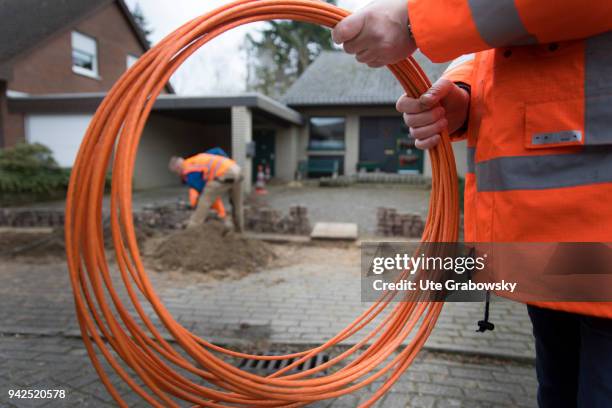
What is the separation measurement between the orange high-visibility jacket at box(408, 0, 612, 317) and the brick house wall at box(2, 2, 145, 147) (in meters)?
14.5

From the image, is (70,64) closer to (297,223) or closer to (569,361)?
(297,223)

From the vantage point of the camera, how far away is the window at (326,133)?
19219mm

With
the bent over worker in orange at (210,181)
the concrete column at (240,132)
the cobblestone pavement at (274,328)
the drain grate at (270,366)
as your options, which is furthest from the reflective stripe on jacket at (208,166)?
the concrete column at (240,132)

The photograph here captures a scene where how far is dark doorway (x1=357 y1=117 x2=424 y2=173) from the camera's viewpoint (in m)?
18.5

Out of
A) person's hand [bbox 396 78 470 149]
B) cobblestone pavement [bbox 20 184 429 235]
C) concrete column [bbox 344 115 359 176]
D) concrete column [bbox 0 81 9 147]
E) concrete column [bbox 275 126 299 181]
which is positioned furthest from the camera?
concrete column [bbox 344 115 359 176]

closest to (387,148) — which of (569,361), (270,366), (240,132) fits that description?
(240,132)

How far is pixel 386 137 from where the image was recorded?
1872cm

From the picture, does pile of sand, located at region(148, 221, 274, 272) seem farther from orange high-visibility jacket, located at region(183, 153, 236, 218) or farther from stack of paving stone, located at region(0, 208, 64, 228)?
stack of paving stone, located at region(0, 208, 64, 228)

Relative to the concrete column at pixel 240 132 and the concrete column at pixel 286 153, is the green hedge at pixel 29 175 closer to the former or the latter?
the concrete column at pixel 240 132

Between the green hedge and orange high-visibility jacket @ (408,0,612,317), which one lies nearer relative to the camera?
orange high-visibility jacket @ (408,0,612,317)

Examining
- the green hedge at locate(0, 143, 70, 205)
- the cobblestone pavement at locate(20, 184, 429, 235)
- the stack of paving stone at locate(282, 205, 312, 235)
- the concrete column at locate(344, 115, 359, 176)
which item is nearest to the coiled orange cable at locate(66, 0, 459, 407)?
the stack of paving stone at locate(282, 205, 312, 235)

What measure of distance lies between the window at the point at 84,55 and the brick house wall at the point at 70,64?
16 cm

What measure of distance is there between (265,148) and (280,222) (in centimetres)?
1301

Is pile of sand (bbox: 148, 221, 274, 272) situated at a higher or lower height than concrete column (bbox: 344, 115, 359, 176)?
lower
